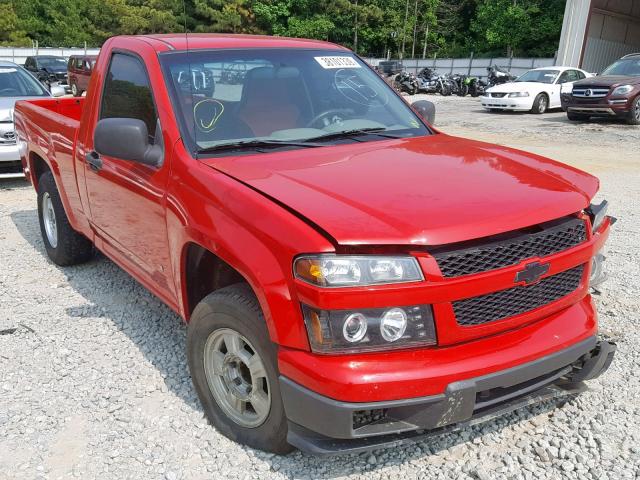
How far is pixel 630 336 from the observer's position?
12.7 ft

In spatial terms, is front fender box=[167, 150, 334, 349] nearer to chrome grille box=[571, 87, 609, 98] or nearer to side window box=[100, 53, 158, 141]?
side window box=[100, 53, 158, 141]

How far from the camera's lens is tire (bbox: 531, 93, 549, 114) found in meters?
19.2

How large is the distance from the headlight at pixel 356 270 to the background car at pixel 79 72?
75.4ft

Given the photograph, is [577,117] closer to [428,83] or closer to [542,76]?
[542,76]

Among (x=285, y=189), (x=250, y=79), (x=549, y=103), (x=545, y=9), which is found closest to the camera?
(x=285, y=189)

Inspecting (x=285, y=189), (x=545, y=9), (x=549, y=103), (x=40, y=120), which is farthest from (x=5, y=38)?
(x=285, y=189)

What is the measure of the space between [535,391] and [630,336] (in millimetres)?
1694

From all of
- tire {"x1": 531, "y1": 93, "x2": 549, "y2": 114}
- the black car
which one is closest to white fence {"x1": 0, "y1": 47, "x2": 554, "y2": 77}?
the black car

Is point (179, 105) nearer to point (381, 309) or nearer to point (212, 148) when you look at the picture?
point (212, 148)

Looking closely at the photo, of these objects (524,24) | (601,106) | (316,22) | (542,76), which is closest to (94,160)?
(601,106)

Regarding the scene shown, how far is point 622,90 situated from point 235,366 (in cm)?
1544

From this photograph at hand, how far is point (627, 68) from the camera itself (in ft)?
52.9

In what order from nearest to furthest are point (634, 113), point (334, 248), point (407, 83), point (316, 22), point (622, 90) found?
point (334, 248)
point (622, 90)
point (634, 113)
point (407, 83)
point (316, 22)

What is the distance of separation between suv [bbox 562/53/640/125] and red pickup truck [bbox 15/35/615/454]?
13550mm
